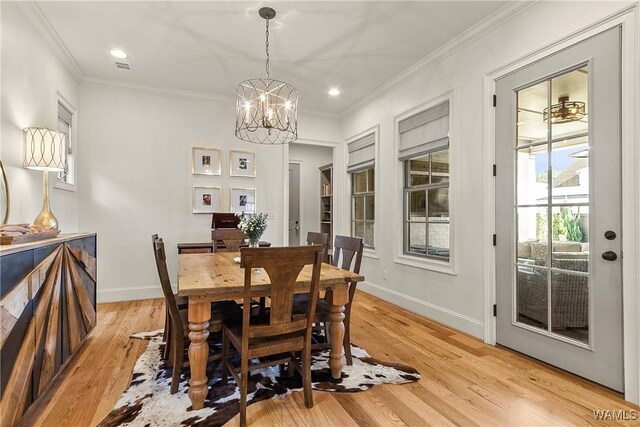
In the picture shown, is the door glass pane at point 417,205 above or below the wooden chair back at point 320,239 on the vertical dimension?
above

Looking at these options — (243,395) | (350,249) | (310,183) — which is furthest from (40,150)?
(310,183)

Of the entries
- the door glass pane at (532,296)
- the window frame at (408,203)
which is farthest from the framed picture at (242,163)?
the door glass pane at (532,296)

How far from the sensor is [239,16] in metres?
2.78

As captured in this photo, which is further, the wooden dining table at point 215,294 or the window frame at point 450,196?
the window frame at point 450,196

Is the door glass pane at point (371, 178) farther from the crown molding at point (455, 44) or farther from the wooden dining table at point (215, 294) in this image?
the wooden dining table at point (215, 294)

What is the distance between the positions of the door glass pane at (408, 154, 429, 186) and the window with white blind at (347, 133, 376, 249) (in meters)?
0.76

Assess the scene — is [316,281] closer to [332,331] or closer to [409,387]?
[332,331]

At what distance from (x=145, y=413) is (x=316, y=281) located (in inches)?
46.6

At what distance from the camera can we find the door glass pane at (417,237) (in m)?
3.77

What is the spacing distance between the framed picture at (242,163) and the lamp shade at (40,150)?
2.32 metres

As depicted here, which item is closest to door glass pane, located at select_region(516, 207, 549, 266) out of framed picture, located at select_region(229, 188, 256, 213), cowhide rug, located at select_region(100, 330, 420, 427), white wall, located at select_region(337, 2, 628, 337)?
white wall, located at select_region(337, 2, 628, 337)

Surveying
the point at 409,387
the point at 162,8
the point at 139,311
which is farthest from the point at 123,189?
the point at 409,387

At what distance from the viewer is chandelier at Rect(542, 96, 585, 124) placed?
225 centimetres

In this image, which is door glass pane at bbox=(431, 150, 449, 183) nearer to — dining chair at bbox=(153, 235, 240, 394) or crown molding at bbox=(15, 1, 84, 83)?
dining chair at bbox=(153, 235, 240, 394)
